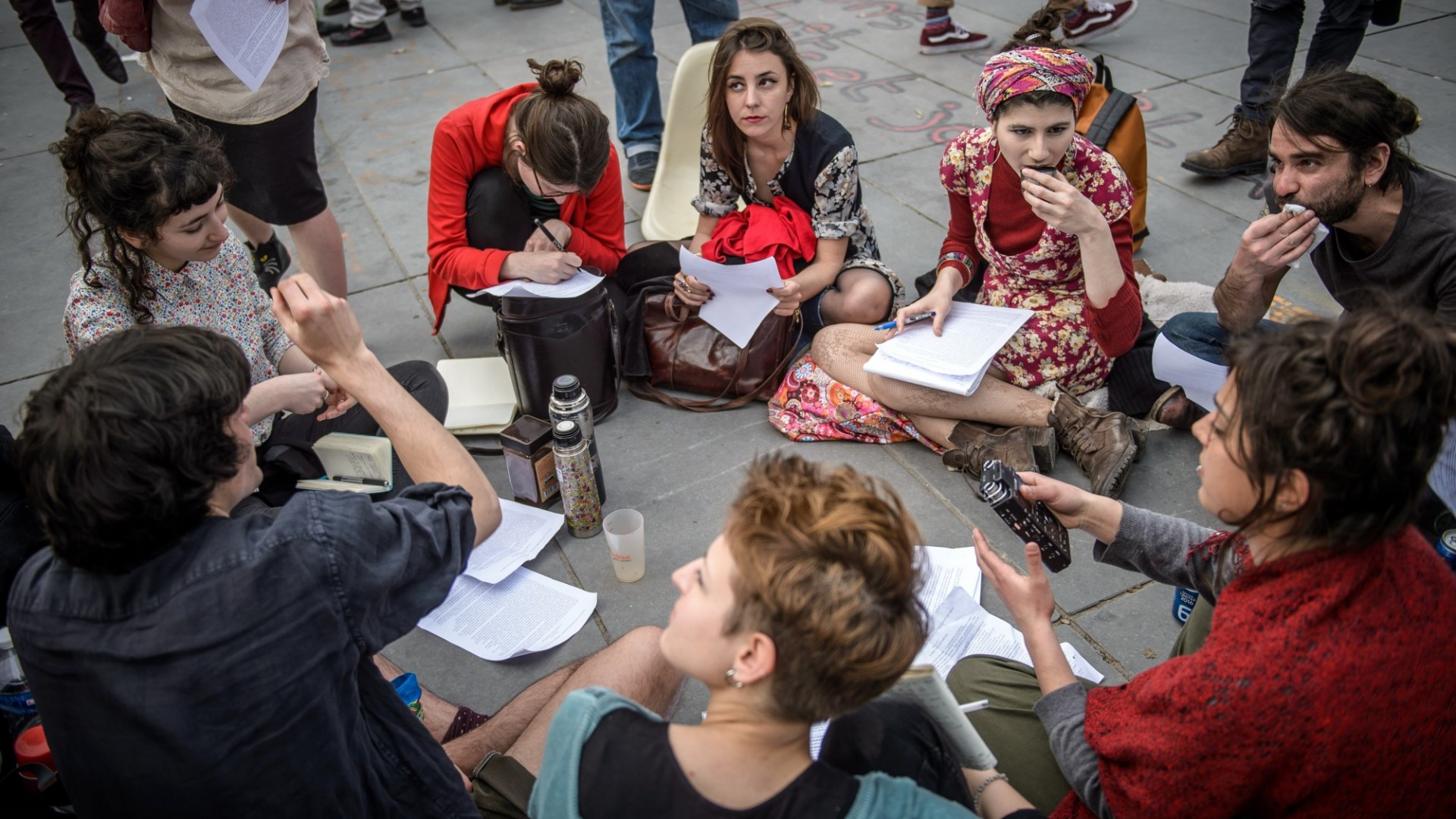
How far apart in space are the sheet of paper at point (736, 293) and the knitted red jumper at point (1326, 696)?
2.07 meters

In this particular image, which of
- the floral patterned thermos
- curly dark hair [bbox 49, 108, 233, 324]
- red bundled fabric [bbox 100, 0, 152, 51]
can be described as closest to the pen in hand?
the floral patterned thermos

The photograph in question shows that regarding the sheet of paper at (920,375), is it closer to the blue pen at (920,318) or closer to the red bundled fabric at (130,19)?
the blue pen at (920,318)

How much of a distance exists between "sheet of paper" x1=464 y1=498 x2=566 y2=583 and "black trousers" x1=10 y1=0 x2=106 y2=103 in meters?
4.38

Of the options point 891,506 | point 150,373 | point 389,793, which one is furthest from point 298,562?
point 891,506

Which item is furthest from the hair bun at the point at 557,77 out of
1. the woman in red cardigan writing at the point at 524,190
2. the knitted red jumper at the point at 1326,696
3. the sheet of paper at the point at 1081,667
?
the knitted red jumper at the point at 1326,696

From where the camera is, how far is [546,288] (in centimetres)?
304

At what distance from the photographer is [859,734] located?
1.41 meters

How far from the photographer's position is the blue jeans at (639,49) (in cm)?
450

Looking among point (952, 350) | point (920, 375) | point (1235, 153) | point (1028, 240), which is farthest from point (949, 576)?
point (1235, 153)

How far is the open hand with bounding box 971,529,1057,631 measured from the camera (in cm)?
172

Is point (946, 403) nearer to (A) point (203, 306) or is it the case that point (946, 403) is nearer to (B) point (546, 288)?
(B) point (546, 288)

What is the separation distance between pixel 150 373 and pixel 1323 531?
1565 mm

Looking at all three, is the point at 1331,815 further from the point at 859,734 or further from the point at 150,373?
the point at 150,373

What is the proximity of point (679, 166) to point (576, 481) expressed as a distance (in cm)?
208
